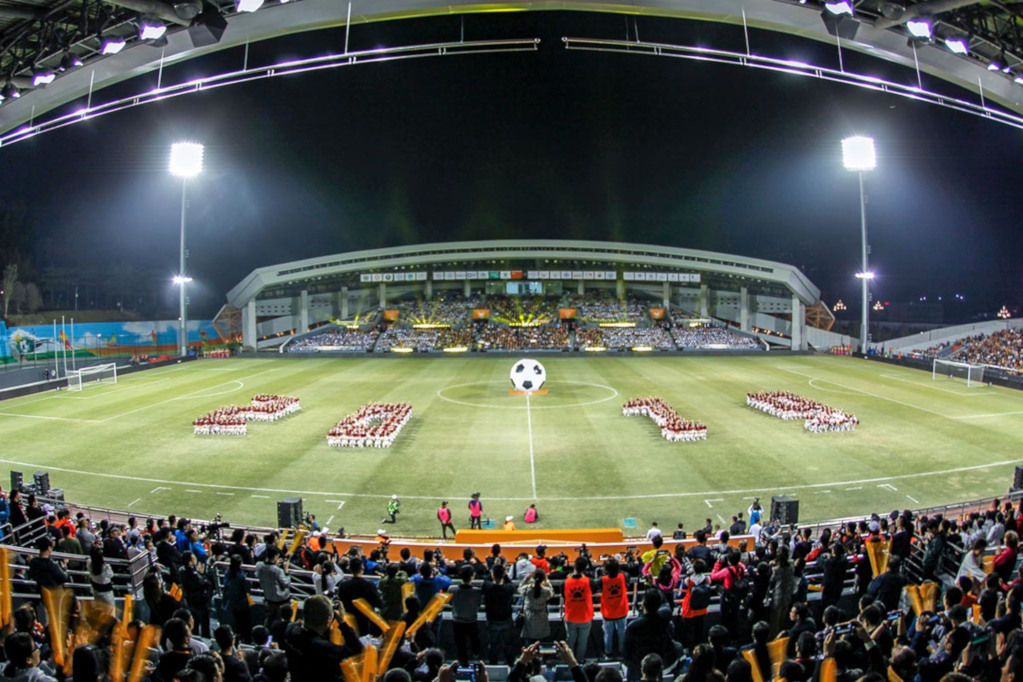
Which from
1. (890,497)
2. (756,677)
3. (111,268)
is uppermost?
(111,268)

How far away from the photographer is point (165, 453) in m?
24.5

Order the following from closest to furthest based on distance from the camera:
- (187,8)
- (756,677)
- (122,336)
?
(756,677) < (187,8) < (122,336)

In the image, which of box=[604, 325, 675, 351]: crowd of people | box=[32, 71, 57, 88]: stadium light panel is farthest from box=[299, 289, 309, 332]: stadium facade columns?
box=[32, 71, 57, 88]: stadium light panel

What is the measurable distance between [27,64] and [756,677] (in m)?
15.1

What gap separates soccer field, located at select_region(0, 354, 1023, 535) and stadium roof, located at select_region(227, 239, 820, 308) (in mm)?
29605

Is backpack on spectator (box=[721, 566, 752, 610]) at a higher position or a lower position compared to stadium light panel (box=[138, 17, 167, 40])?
lower

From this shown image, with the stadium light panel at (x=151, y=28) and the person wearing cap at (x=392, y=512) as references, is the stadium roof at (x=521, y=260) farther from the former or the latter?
the stadium light panel at (x=151, y=28)

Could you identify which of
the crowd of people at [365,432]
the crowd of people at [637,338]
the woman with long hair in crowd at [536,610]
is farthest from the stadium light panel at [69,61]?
the crowd of people at [637,338]

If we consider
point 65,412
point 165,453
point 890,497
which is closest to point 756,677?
point 890,497

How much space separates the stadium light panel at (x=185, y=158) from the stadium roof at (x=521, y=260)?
59.6 feet

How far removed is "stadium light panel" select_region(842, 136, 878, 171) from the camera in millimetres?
50562

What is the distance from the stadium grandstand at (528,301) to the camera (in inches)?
2692

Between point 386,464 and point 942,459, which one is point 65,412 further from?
point 942,459

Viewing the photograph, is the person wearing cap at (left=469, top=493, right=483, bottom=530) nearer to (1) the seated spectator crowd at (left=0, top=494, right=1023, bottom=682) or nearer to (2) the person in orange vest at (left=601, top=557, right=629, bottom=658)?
(1) the seated spectator crowd at (left=0, top=494, right=1023, bottom=682)
